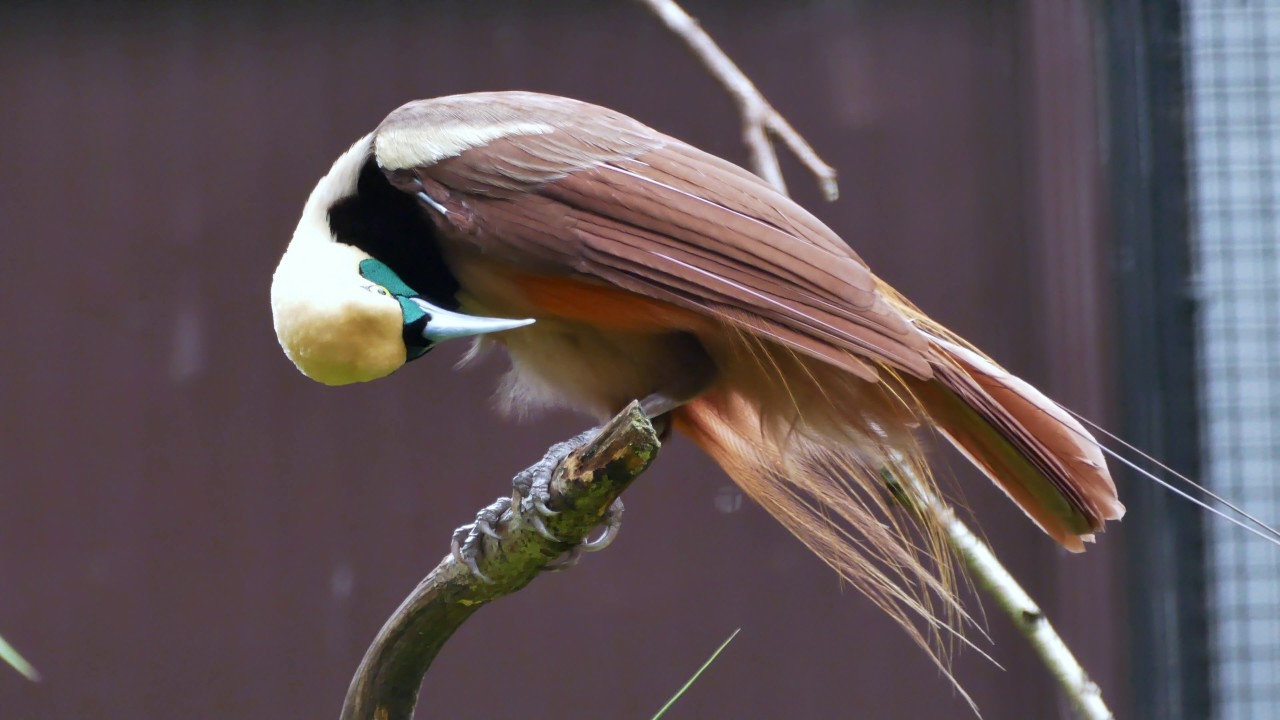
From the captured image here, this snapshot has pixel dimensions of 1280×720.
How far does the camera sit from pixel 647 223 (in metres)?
1.33

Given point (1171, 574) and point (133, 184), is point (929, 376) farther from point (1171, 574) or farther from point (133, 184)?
point (133, 184)

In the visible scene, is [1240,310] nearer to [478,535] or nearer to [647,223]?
[647,223]

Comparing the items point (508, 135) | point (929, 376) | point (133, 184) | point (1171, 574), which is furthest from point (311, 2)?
point (1171, 574)

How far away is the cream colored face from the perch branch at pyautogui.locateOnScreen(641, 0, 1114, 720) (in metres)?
0.42

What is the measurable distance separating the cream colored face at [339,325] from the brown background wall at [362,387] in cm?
106

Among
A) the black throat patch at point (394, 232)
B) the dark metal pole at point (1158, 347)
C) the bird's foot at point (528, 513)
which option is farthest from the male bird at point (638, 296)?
the dark metal pole at point (1158, 347)

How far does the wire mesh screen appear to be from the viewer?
2172mm

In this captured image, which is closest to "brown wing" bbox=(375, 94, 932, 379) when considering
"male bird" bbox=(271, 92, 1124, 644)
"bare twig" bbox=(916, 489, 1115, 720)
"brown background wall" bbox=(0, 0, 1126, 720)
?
"male bird" bbox=(271, 92, 1124, 644)

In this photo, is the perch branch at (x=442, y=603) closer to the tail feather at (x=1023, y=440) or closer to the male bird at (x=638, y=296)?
the male bird at (x=638, y=296)

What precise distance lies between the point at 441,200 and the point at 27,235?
1.51 meters

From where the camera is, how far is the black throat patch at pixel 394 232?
4.74ft

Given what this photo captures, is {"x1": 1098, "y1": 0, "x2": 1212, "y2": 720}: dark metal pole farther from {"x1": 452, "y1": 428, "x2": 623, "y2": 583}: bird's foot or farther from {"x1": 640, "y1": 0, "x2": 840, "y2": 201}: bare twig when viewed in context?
{"x1": 452, "y1": 428, "x2": 623, "y2": 583}: bird's foot

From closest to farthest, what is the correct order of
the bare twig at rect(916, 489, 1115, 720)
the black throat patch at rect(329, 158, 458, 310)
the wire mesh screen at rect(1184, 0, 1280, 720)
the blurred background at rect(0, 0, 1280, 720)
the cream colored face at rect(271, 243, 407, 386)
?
Result: the bare twig at rect(916, 489, 1115, 720) → the cream colored face at rect(271, 243, 407, 386) → the black throat patch at rect(329, 158, 458, 310) → the wire mesh screen at rect(1184, 0, 1280, 720) → the blurred background at rect(0, 0, 1280, 720)

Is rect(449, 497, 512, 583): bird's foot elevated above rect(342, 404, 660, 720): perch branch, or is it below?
above
